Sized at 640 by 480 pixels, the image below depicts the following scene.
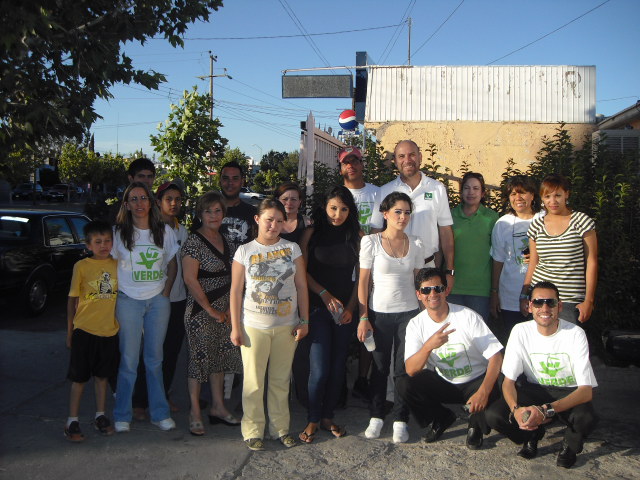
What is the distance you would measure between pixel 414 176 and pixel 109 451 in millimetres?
3179

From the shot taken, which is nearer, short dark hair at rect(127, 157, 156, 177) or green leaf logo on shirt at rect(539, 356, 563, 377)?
green leaf logo on shirt at rect(539, 356, 563, 377)

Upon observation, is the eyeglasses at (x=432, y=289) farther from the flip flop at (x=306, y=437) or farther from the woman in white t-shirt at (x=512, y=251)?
the flip flop at (x=306, y=437)

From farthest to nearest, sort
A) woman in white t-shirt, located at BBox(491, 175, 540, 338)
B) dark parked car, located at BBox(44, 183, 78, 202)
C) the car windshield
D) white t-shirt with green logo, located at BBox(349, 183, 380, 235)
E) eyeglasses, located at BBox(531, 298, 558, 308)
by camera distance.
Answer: dark parked car, located at BBox(44, 183, 78, 202) → the car windshield → white t-shirt with green logo, located at BBox(349, 183, 380, 235) → woman in white t-shirt, located at BBox(491, 175, 540, 338) → eyeglasses, located at BBox(531, 298, 558, 308)

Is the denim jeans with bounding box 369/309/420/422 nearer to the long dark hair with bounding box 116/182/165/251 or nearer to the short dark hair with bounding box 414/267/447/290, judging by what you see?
the short dark hair with bounding box 414/267/447/290

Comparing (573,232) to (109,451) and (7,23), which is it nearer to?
(109,451)

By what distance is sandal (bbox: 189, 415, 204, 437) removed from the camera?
4.17 m

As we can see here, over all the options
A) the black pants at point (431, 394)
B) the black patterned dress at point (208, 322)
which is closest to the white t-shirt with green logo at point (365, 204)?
the black patterned dress at point (208, 322)

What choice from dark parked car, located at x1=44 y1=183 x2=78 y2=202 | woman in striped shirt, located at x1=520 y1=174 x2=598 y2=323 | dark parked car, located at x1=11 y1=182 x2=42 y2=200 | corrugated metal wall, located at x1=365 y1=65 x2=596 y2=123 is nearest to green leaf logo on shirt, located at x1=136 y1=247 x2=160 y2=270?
woman in striped shirt, located at x1=520 y1=174 x2=598 y2=323

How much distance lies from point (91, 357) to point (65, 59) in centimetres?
220

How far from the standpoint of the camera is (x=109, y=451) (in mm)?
3863

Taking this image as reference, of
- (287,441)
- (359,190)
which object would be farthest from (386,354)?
(359,190)

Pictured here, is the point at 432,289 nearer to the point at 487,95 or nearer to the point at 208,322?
the point at 208,322

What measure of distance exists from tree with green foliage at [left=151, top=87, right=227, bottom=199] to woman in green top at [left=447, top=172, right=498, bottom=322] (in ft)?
14.9

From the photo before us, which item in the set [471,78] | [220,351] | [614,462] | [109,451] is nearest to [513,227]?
[614,462]
